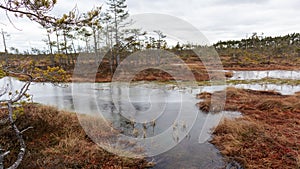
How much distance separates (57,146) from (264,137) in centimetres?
652

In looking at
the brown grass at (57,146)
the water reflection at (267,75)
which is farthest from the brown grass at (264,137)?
the water reflection at (267,75)

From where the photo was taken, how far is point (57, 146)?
17.8 feet

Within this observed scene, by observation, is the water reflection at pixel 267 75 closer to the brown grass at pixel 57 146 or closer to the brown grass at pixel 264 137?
the brown grass at pixel 264 137

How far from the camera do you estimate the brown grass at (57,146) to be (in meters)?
4.73

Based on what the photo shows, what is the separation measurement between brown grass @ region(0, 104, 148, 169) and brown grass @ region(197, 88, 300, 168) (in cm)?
282

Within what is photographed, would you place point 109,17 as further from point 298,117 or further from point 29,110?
point 298,117

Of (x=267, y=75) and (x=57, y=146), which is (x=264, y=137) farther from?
(x=267, y=75)

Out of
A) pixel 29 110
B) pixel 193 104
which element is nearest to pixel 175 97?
pixel 193 104

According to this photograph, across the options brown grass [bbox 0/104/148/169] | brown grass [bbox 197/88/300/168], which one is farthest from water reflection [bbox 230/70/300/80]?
brown grass [bbox 0/104/148/169]

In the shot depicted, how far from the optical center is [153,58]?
1223 inches

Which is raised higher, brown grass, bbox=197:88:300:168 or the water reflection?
the water reflection

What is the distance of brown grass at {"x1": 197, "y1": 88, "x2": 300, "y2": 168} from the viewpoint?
495 cm

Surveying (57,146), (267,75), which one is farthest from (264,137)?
(267,75)

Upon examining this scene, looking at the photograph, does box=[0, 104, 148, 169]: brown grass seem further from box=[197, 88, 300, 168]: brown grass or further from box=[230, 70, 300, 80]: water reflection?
box=[230, 70, 300, 80]: water reflection
